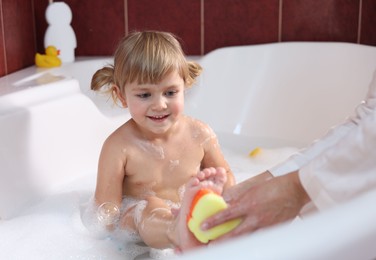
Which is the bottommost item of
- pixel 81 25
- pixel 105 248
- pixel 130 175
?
pixel 105 248

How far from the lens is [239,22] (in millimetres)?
2619

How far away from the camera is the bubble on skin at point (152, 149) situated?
1651mm

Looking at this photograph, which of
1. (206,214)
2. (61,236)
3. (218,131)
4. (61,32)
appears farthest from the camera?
(61,32)

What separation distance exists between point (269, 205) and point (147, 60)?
0.69m

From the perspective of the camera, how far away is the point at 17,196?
1.68 meters

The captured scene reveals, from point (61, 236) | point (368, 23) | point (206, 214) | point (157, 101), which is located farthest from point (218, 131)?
point (206, 214)

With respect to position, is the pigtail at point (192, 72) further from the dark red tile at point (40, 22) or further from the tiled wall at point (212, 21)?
the dark red tile at point (40, 22)

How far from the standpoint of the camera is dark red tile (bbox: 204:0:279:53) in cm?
260

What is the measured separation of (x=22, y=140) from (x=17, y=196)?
0.14m

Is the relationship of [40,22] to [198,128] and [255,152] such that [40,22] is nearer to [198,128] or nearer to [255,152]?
[255,152]

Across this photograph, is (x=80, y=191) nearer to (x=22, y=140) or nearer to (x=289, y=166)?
(x=22, y=140)

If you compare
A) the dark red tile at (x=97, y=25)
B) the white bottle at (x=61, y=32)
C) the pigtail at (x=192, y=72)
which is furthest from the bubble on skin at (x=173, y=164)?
the dark red tile at (x=97, y=25)

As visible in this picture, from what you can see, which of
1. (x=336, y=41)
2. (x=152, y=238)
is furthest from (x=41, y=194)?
(x=336, y=41)

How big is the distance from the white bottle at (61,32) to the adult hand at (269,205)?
162 centimetres
